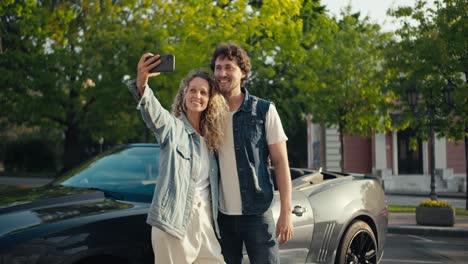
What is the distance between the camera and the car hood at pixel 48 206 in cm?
359

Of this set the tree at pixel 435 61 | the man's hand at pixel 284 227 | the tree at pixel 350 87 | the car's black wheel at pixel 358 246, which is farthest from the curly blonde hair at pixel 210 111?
the tree at pixel 350 87

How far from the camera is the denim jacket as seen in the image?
3.16 metres

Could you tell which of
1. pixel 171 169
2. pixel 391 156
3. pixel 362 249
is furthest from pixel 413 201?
pixel 171 169

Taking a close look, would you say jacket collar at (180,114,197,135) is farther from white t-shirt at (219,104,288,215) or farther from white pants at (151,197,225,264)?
white pants at (151,197,225,264)

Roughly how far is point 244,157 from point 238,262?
2.25ft

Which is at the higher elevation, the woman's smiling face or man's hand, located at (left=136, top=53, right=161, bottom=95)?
man's hand, located at (left=136, top=53, right=161, bottom=95)

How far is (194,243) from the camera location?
10.9 ft

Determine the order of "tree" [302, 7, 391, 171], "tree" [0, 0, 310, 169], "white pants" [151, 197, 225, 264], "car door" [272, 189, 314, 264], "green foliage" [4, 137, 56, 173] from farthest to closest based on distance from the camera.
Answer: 1. "green foliage" [4, 137, 56, 173]
2. "tree" [302, 7, 391, 171]
3. "tree" [0, 0, 310, 169]
4. "car door" [272, 189, 314, 264]
5. "white pants" [151, 197, 225, 264]

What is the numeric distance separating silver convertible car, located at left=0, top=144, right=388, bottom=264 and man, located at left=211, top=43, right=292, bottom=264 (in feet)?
1.98

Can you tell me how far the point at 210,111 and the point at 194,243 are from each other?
2.46 feet

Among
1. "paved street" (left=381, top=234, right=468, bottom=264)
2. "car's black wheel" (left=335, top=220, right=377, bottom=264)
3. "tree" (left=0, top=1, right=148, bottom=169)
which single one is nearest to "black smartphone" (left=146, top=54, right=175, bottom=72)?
"car's black wheel" (left=335, top=220, right=377, bottom=264)

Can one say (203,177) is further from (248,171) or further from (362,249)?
(362,249)

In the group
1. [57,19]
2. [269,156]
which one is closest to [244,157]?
[269,156]

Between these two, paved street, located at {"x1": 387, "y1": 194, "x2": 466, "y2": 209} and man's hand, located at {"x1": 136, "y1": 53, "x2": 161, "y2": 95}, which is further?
paved street, located at {"x1": 387, "y1": 194, "x2": 466, "y2": 209}
